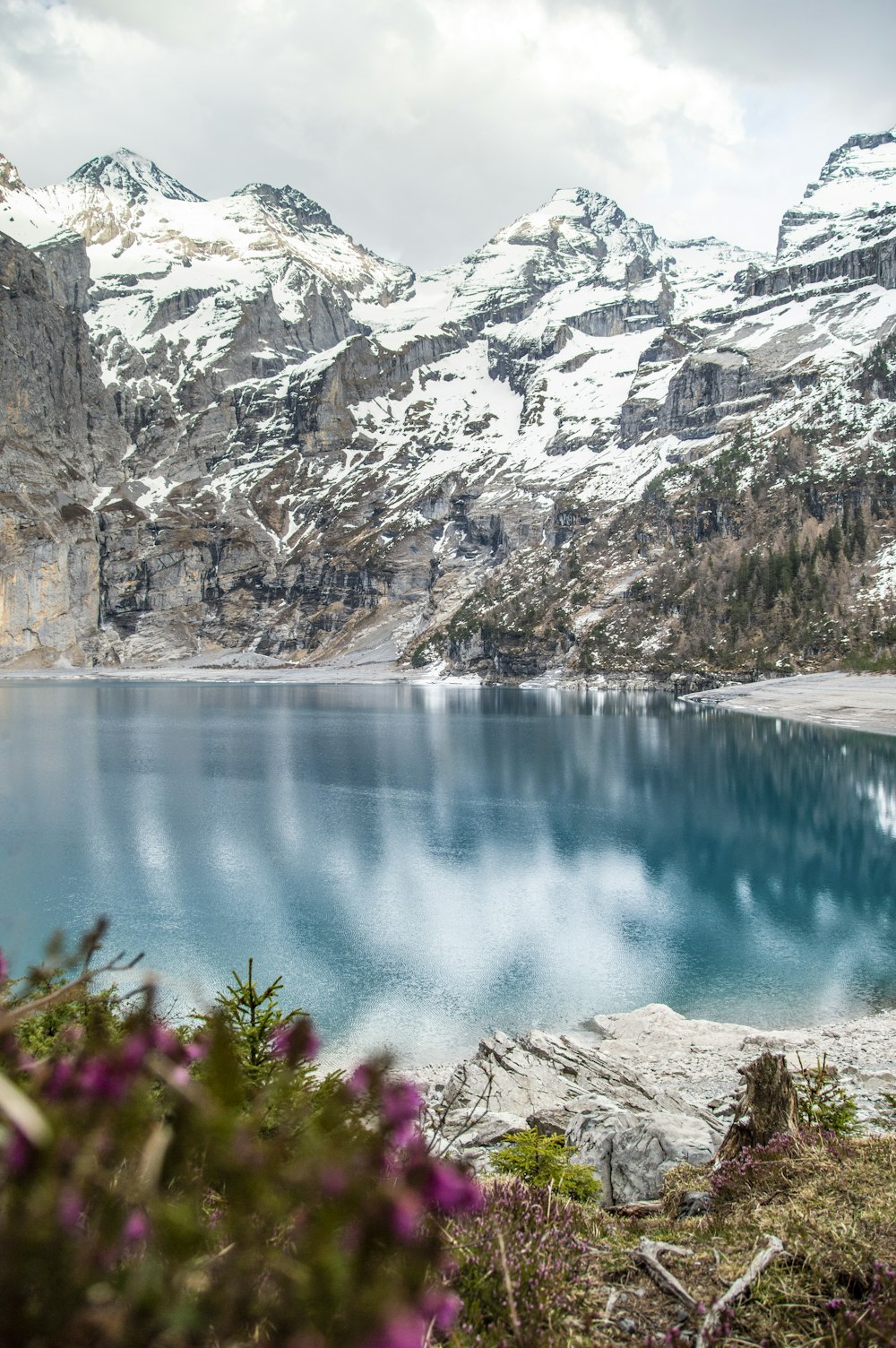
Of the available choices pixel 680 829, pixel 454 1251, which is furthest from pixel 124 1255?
pixel 680 829

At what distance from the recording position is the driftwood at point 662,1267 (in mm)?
3814

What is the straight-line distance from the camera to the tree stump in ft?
21.0

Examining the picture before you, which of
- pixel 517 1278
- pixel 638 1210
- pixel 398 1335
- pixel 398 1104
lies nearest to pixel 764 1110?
pixel 638 1210

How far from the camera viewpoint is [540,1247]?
3912 mm

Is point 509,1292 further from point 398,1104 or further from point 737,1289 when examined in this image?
point 398,1104

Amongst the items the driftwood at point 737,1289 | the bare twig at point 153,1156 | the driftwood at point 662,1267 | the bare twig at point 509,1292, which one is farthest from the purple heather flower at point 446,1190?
the driftwood at point 662,1267

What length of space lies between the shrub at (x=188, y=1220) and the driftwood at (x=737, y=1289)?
217cm

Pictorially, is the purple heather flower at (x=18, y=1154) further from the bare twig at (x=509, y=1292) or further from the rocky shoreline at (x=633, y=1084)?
the rocky shoreline at (x=633, y=1084)

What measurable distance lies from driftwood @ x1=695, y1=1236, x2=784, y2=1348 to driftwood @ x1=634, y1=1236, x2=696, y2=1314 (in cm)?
12

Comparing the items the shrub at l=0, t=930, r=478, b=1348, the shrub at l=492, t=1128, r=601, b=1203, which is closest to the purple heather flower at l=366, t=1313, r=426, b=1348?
the shrub at l=0, t=930, r=478, b=1348

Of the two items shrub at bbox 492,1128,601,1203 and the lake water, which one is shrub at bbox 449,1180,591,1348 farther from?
the lake water

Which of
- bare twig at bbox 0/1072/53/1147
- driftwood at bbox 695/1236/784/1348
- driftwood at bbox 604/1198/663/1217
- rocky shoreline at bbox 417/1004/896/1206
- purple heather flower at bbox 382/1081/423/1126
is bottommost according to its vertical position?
rocky shoreline at bbox 417/1004/896/1206

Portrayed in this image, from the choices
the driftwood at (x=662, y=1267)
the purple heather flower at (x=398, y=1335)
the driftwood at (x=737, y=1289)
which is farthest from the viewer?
the driftwood at (x=662, y=1267)

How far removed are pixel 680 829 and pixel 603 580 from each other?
413ft
